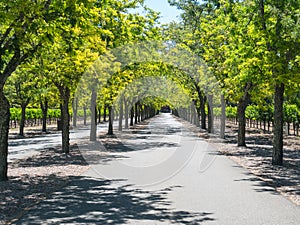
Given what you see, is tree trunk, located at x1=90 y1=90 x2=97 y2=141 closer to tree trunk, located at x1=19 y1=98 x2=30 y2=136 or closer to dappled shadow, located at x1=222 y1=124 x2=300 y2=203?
dappled shadow, located at x1=222 y1=124 x2=300 y2=203

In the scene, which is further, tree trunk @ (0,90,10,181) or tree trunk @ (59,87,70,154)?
tree trunk @ (59,87,70,154)

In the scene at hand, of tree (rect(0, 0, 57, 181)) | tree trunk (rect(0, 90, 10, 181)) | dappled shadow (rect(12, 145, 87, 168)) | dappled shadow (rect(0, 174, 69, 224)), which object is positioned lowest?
dappled shadow (rect(0, 174, 69, 224))

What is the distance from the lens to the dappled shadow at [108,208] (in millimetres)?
7160

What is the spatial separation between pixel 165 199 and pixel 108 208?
1.44 metres

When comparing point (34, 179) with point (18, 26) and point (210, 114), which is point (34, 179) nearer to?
point (18, 26)

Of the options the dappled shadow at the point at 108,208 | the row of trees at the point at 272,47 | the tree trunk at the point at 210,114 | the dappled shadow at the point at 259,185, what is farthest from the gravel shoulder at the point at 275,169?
the tree trunk at the point at 210,114

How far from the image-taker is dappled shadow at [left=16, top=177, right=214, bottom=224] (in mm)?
7160

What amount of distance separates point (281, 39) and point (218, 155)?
6.56 m

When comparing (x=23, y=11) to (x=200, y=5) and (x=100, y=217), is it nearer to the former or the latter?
(x=100, y=217)

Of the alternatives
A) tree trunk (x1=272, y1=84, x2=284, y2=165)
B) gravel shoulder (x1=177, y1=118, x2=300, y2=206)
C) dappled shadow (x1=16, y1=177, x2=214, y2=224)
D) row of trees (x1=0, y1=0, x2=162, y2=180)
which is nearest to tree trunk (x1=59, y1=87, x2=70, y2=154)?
row of trees (x1=0, y1=0, x2=162, y2=180)

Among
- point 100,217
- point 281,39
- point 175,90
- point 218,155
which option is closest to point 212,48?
point 218,155

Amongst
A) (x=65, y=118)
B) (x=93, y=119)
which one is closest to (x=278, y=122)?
(x=65, y=118)

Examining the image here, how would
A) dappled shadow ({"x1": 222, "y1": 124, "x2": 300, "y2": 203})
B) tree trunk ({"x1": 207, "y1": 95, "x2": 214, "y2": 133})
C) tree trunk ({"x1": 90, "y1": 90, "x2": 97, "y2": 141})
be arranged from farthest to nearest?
tree trunk ({"x1": 207, "y1": 95, "x2": 214, "y2": 133}), tree trunk ({"x1": 90, "y1": 90, "x2": 97, "y2": 141}), dappled shadow ({"x1": 222, "y1": 124, "x2": 300, "y2": 203})

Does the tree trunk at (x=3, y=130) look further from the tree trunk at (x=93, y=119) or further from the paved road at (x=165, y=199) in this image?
the tree trunk at (x=93, y=119)
